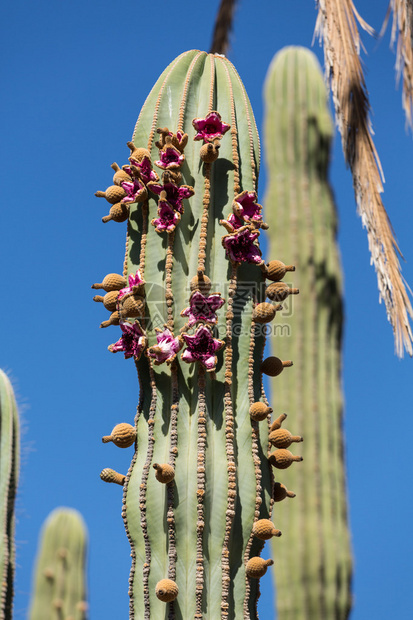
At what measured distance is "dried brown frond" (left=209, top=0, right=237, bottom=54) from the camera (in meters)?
6.48

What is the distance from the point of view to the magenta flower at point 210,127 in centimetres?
269

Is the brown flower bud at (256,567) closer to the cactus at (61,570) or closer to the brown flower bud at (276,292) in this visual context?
the brown flower bud at (276,292)

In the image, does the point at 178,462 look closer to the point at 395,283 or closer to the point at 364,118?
the point at 395,283

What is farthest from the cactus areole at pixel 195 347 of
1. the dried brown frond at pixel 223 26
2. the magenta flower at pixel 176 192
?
the dried brown frond at pixel 223 26

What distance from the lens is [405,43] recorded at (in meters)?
4.93

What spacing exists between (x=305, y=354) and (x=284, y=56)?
2011mm

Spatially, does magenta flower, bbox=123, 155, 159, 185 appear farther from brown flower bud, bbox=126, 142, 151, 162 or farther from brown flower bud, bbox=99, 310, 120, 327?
brown flower bud, bbox=99, 310, 120, 327

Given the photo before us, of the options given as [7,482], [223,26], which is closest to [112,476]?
[7,482]

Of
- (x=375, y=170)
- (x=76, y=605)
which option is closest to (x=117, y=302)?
(x=375, y=170)

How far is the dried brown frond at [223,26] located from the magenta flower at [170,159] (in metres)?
4.04

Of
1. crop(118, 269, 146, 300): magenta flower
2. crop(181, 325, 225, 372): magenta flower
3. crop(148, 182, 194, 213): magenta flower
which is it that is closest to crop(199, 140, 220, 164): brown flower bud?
crop(148, 182, 194, 213): magenta flower

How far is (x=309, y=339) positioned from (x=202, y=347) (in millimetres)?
1925

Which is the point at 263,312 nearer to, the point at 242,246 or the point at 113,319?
the point at 242,246

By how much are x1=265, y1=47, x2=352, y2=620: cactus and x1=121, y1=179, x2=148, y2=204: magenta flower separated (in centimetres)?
181
